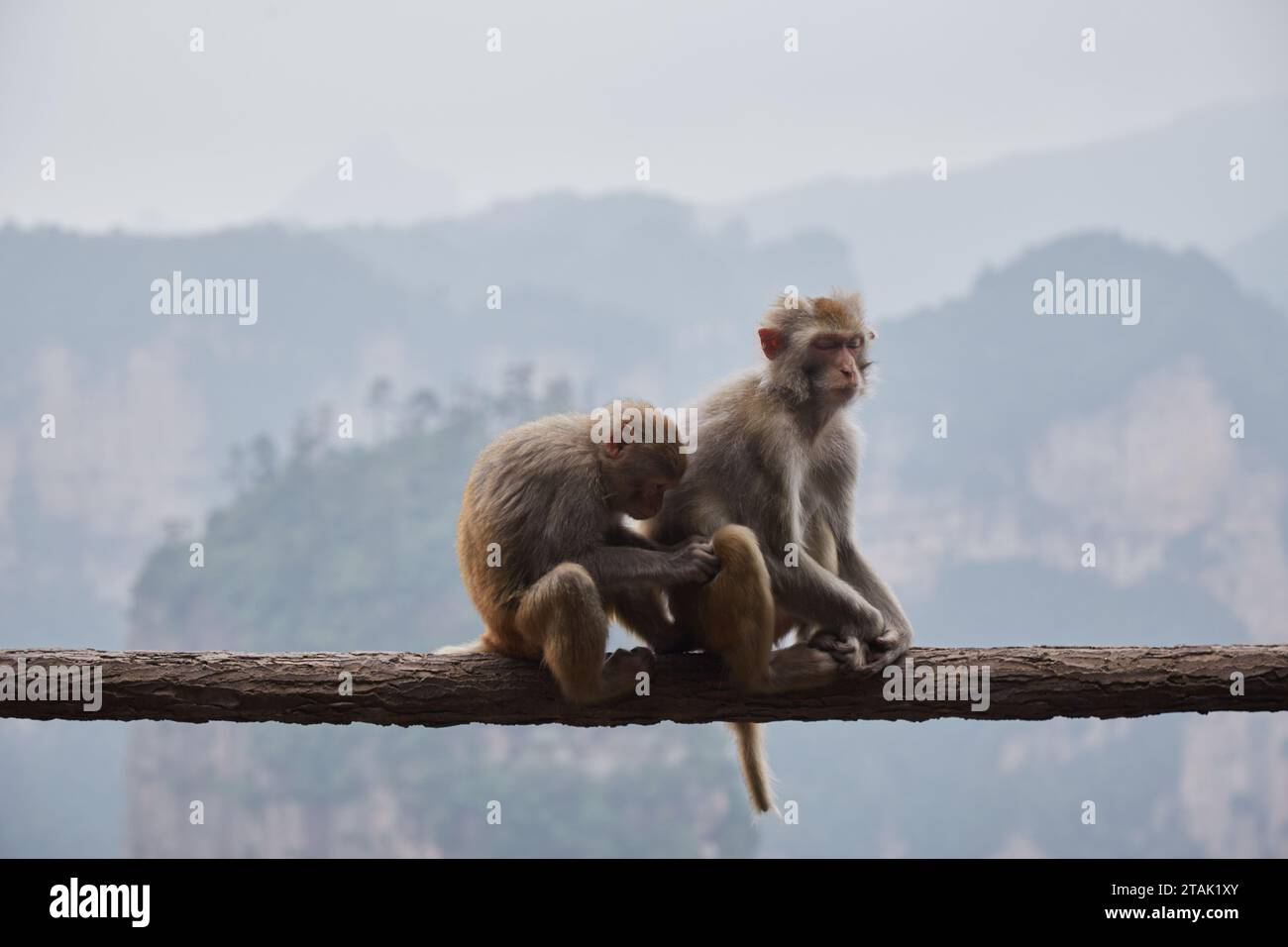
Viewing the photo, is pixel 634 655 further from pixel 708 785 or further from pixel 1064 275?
pixel 1064 275

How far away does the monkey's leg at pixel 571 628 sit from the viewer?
4758 millimetres

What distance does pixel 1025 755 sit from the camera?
40844 mm

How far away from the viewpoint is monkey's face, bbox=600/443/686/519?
500cm

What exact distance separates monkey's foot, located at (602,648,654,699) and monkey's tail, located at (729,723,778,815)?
2.34ft

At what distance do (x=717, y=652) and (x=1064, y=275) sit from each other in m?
48.5

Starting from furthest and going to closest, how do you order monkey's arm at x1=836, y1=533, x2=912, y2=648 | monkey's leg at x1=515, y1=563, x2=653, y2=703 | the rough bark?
monkey's arm at x1=836, y1=533, x2=912, y2=648, the rough bark, monkey's leg at x1=515, y1=563, x2=653, y2=703

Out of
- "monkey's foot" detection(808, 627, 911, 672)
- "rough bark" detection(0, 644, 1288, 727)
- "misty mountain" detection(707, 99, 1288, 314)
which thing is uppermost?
"misty mountain" detection(707, 99, 1288, 314)

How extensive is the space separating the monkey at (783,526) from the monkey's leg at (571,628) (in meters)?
0.48

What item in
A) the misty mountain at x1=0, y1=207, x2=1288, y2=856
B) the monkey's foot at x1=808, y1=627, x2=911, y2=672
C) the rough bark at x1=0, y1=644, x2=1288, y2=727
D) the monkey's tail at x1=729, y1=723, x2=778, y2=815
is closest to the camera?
the rough bark at x1=0, y1=644, x2=1288, y2=727

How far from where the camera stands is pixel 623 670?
196 inches

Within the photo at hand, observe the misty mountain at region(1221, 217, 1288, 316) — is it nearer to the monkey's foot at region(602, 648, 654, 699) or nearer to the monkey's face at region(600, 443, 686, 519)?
the monkey's face at region(600, 443, 686, 519)

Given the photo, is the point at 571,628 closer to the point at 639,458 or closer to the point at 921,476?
the point at 639,458

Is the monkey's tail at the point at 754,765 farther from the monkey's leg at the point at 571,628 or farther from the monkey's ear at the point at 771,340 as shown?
the monkey's ear at the point at 771,340

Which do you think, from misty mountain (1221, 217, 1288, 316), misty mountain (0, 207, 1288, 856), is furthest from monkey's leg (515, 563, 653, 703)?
misty mountain (1221, 217, 1288, 316)
